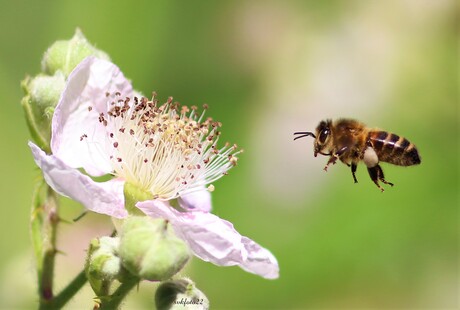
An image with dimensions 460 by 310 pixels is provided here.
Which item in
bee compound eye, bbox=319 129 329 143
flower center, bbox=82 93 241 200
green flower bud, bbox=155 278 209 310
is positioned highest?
bee compound eye, bbox=319 129 329 143

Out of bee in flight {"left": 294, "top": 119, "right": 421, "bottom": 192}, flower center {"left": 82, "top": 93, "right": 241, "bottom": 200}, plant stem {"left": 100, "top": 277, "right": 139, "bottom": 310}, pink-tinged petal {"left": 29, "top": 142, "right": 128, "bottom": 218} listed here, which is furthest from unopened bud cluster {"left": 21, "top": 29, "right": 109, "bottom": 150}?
bee in flight {"left": 294, "top": 119, "right": 421, "bottom": 192}

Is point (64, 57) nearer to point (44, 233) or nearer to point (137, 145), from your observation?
point (137, 145)

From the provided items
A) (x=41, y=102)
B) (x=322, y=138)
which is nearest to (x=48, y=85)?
(x=41, y=102)

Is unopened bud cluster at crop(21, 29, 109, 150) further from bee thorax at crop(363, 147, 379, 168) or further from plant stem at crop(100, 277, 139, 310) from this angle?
bee thorax at crop(363, 147, 379, 168)

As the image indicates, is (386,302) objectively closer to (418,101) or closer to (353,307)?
(353,307)

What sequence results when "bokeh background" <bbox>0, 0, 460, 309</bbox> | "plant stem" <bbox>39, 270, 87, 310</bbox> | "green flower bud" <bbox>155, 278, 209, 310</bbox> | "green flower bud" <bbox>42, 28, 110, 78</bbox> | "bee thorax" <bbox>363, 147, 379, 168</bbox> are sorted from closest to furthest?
1. "green flower bud" <bbox>155, 278, 209, 310</bbox>
2. "plant stem" <bbox>39, 270, 87, 310</bbox>
3. "green flower bud" <bbox>42, 28, 110, 78</bbox>
4. "bee thorax" <bbox>363, 147, 379, 168</bbox>
5. "bokeh background" <bbox>0, 0, 460, 309</bbox>

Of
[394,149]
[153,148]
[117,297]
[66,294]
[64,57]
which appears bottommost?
[66,294]

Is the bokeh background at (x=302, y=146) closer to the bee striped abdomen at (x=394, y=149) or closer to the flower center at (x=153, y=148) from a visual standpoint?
the flower center at (x=153, y=148)
